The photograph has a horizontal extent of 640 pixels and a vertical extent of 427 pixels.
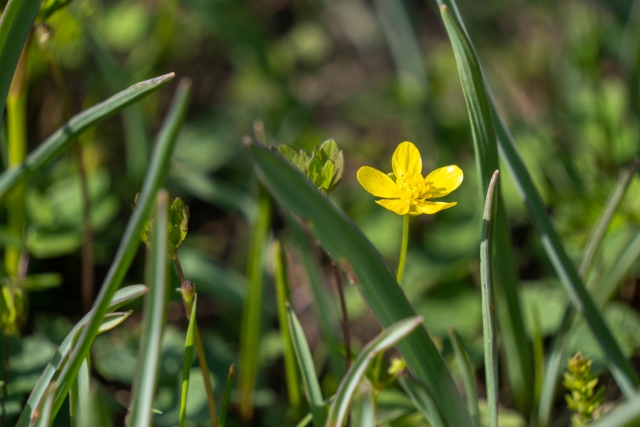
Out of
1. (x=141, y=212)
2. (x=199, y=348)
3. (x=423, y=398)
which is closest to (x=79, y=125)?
(x=141, y=212)

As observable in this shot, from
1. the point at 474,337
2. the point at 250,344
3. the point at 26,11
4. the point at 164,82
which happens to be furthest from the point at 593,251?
the point at 26,11

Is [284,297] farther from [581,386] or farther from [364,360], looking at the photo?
[581,386]

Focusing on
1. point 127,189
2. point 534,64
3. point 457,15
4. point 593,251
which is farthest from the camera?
point 534,64

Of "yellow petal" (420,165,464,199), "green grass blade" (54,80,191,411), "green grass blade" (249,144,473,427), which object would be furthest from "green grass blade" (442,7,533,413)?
"green grass blade" (54,80,191,411)

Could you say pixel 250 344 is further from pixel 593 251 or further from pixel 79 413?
pixel 593 251

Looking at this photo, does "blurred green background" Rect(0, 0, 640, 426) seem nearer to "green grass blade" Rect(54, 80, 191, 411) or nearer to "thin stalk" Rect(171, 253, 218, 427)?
"thin stalk" Rect(171, 253, 218, 427)
